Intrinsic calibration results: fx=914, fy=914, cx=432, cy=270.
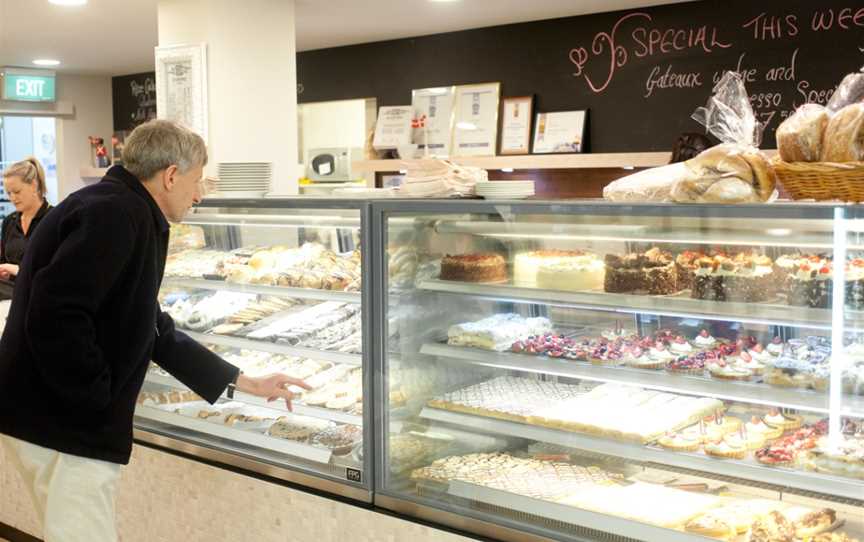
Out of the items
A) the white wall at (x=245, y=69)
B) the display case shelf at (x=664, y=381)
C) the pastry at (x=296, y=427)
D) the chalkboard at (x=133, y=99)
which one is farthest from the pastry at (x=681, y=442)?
the chalkboard at (x=133, y=99)

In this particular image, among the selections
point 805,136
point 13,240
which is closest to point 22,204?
point 13,240

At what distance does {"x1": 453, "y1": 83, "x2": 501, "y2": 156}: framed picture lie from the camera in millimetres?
7199

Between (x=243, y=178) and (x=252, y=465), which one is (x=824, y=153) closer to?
(x=252, y=465)

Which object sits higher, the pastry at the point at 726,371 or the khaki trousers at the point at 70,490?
the pastry at the point at 726,371

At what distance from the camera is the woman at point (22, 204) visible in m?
5.43

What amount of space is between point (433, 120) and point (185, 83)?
246cm

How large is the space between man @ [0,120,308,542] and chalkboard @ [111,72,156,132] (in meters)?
7.91

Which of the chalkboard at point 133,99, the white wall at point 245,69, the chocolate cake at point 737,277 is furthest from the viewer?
the chalkboard at point 133,99

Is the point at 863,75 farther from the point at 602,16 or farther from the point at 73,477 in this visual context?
the point at 602,16

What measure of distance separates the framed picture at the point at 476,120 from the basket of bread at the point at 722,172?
4.45 m

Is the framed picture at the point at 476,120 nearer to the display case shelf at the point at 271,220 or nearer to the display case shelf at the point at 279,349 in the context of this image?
Result: the display case shelf at the point at 271,220

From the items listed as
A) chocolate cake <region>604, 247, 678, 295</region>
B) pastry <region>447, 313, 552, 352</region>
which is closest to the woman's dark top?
pastry <region>447, 313, 552, 352</region>

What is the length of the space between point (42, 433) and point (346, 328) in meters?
1.40

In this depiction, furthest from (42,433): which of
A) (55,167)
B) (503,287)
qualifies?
(55,167)
